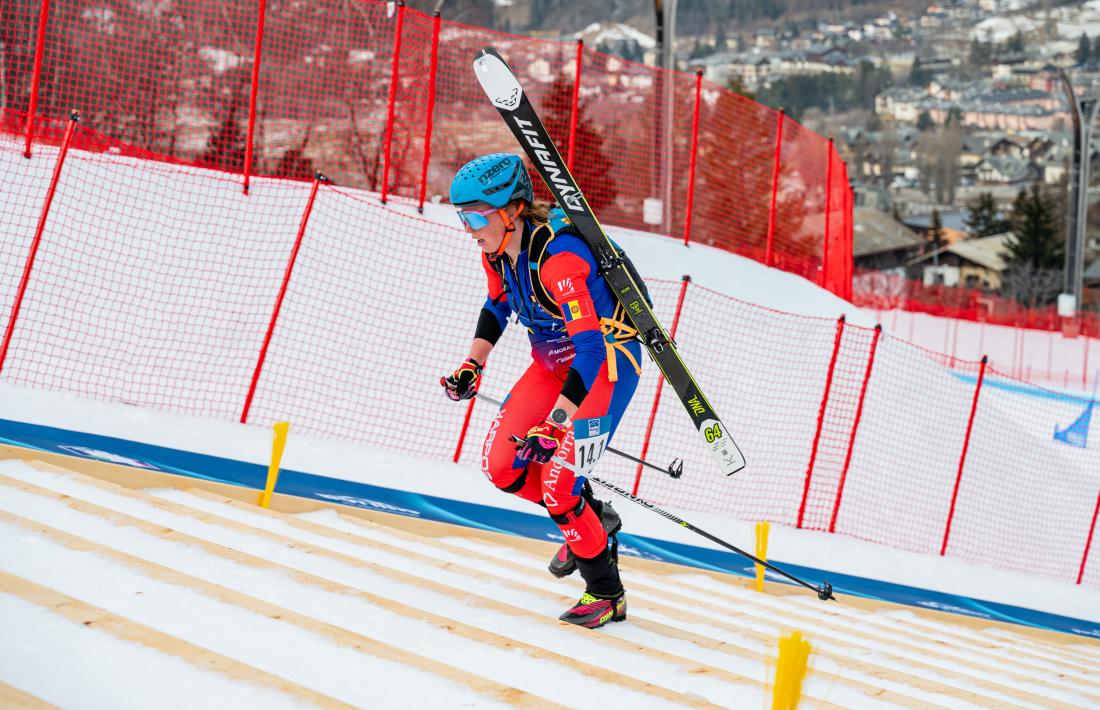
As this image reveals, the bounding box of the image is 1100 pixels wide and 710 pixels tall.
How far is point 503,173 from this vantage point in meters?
4.39

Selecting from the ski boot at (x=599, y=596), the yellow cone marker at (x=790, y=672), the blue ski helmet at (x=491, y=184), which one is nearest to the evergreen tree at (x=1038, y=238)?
the ski boot at (x=599, y=596)

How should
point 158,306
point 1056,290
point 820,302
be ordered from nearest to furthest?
point 158,306 → point 820,302 → point 1056,290

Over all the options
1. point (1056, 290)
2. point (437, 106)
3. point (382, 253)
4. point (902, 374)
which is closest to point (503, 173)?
point (382, 253)

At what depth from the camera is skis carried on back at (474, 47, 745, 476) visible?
4.55m

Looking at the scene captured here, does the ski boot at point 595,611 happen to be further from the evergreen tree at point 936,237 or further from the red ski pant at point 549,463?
the evergreen tree at point 936,237

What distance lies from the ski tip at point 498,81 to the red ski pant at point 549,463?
4.82ft

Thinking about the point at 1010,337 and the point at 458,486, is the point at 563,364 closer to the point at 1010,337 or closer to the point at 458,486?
the point at 458,486

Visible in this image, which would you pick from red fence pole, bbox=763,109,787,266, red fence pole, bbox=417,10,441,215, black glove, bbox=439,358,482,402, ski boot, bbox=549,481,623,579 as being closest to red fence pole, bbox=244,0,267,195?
red fence pole, bbox=417,10,441,215

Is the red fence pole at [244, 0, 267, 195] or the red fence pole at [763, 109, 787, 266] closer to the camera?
the red fence pole at [244, 0, 267, 195]

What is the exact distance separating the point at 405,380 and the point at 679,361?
6.37 m

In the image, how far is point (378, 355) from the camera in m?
11.1

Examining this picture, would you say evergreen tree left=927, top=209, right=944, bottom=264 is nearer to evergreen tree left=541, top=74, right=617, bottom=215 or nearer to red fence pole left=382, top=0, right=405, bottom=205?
evergreen tree left=541, top=74, right=617, bottom=215

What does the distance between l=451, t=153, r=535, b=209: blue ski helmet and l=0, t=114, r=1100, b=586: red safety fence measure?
4439 mm

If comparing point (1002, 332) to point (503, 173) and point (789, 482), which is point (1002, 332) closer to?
point (789, 482)
